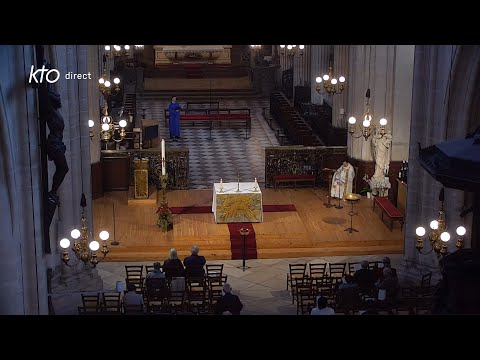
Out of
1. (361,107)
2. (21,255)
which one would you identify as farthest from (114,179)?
(21,255)

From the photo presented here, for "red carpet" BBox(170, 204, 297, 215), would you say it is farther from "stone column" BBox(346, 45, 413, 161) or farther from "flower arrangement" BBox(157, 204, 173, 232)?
"stone column" BBox(346, 45, 413, 161)

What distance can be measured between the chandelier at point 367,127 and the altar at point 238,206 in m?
3.10

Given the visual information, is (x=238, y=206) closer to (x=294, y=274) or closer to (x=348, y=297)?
(x=294, y=274)

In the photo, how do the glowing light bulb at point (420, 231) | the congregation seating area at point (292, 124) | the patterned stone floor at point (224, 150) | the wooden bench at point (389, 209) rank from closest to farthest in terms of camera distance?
the glowing light bulb at point (420, 231), the wooden bench at point (389, 209), the patterned stone floor at point (224, 150), the congregation seating area at point (292, 124)

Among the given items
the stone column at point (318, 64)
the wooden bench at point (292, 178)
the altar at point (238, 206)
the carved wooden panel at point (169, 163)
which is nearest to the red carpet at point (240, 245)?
the altar at point (238, 206)

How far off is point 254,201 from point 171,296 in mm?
5741

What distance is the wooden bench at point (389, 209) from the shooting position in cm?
2294

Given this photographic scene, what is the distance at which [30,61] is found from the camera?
45.4ft

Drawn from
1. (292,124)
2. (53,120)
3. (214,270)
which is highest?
(53,120)

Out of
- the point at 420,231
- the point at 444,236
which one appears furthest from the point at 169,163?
the point at 444,236

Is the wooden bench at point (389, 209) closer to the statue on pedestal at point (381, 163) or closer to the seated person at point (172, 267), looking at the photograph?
the statue on pedestal at point (381, 163)

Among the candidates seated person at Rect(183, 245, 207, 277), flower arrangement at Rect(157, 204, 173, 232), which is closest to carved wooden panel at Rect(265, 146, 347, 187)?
flower arrangement at Rect(157, 204, 173, 232)

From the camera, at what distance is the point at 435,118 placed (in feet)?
62.6
